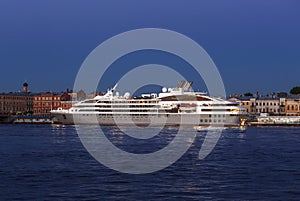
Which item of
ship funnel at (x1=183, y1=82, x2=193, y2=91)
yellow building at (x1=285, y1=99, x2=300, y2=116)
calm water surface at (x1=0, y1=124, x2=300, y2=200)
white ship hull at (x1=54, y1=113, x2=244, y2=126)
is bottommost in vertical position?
calm water surface at (x1=0, y1=124, x2=300, y2=200)

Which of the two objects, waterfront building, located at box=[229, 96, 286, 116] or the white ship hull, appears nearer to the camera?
the white ship hull

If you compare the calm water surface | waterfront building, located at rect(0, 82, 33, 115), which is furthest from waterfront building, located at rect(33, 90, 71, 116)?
the calm water surface

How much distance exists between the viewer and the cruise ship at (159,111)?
79562 millimetres

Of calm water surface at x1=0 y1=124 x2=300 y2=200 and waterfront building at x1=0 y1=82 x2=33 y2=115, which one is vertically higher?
waterfront building at x1=0 y1=82 x2=33 y2=115

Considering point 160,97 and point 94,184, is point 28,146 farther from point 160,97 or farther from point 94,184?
point 160,97

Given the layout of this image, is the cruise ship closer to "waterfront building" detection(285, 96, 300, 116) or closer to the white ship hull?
the white ship hull

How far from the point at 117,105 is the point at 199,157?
53374 mm

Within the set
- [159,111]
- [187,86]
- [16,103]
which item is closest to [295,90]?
[187,86]

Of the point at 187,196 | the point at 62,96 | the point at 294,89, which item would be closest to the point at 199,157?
the point at 187,196

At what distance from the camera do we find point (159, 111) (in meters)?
81.7

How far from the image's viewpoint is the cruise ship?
79.6 m

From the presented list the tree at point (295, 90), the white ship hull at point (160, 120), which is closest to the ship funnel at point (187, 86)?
the white ship hull at point (160, 120)

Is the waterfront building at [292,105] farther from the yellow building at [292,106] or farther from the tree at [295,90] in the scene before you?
the tree at [295,90]

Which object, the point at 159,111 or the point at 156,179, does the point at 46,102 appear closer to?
the point at 159,111
